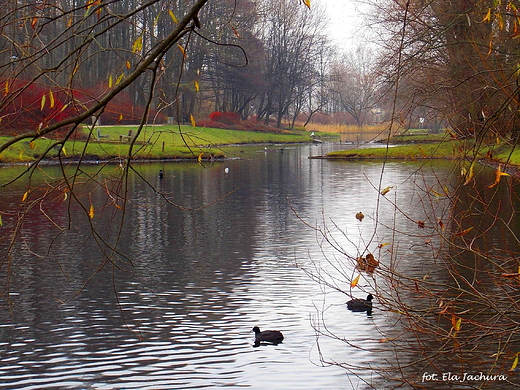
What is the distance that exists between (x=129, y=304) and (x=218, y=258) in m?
3.27

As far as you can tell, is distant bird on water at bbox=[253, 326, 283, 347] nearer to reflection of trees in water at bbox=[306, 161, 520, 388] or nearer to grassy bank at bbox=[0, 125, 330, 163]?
reflection of trees in water at bbox=[306, 161, 520, 388]

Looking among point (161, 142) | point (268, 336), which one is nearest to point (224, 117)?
point (161, 142)

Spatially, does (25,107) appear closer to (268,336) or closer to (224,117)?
(268,336)

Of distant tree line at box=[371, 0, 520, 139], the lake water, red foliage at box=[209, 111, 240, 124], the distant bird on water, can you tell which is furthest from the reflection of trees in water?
red foliage at box=[209, 111, 240, 124]

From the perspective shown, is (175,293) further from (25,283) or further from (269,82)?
(269,82)

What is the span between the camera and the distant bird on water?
28.2ft

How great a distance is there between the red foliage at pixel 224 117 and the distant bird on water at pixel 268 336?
5979 cm

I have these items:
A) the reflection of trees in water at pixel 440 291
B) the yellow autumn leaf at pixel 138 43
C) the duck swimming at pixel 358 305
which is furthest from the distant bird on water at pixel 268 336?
the yellow autumn leaf at pixel 138 43

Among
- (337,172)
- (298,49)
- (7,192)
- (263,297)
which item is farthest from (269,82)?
(263,297)

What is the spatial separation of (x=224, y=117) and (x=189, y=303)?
→ 194 ft

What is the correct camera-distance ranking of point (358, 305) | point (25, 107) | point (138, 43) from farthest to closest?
point (358, 305)
point (25, 107)
point (138, 43)

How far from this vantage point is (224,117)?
68.7 m

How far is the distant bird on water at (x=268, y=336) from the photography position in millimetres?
8602

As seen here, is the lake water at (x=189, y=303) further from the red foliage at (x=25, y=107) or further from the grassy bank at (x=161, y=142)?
the grassy bank at (x=161, y=142)
